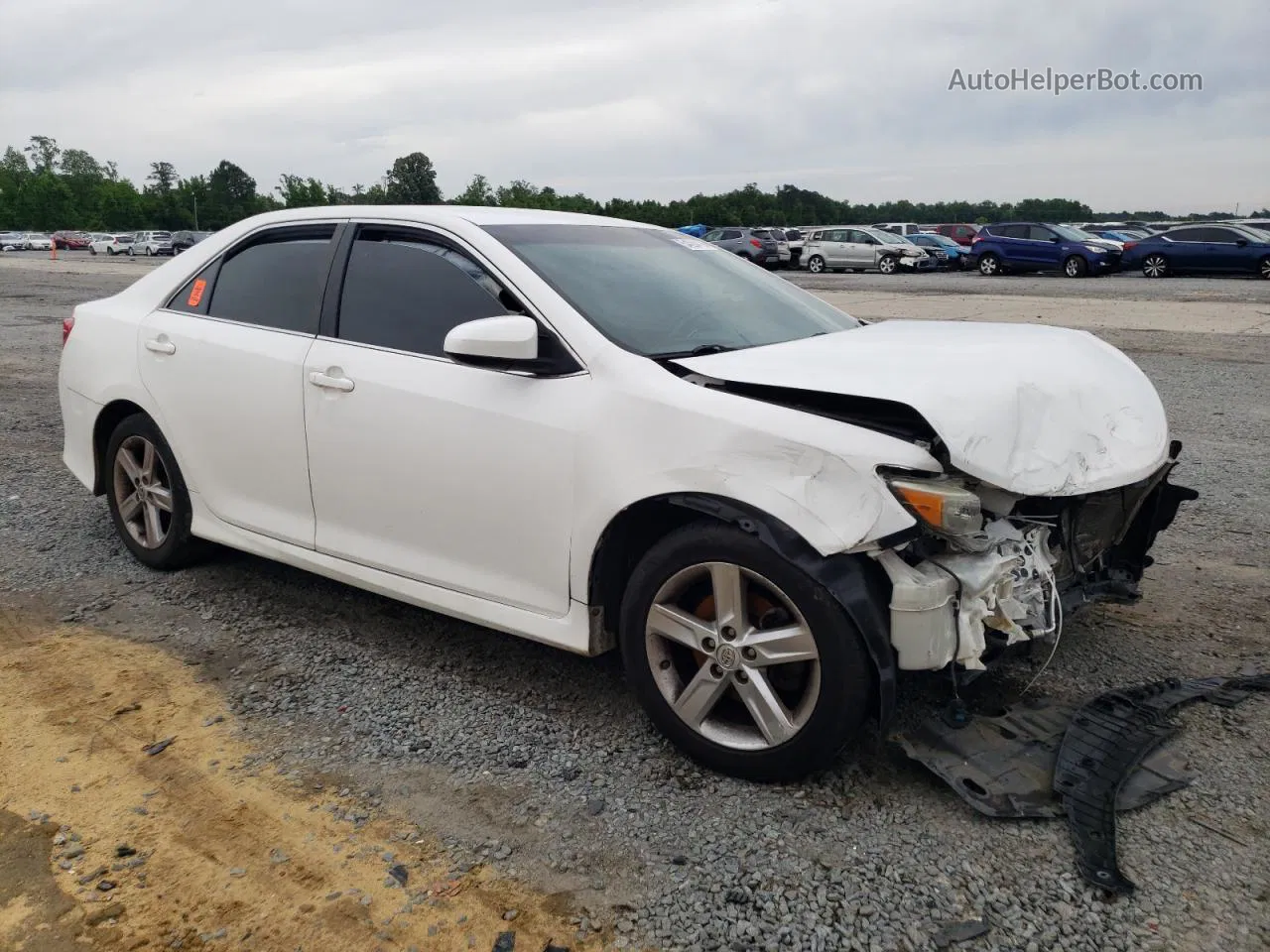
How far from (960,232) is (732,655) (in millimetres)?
39377

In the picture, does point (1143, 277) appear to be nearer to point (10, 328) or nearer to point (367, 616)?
point (10, 328)

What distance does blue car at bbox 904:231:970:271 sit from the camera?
3369cm

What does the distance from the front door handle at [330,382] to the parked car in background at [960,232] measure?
3663 centimetres

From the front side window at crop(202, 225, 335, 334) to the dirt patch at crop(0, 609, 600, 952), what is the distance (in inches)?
60.1

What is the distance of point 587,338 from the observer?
10.7ft

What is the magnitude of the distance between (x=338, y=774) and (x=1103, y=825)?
7.08 ft

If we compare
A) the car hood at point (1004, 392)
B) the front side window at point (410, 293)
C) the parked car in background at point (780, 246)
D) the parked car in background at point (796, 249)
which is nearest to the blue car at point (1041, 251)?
the parked car in background at point (796, 249)

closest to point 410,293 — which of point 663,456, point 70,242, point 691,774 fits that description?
point 663,456

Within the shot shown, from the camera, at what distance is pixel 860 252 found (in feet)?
111

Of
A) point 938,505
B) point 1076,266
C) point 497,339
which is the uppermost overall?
point 497,339

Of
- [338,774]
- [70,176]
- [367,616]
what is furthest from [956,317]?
[70,176]

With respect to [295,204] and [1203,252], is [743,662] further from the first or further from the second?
[295,204]

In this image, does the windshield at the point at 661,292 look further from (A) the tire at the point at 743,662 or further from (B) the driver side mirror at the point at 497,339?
(A) the tire at the point at 743,662

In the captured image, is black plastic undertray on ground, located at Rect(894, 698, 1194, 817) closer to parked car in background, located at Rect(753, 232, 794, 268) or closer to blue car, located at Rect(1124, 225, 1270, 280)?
blue car, located at Rect(1124, 225, 1270, 280)
